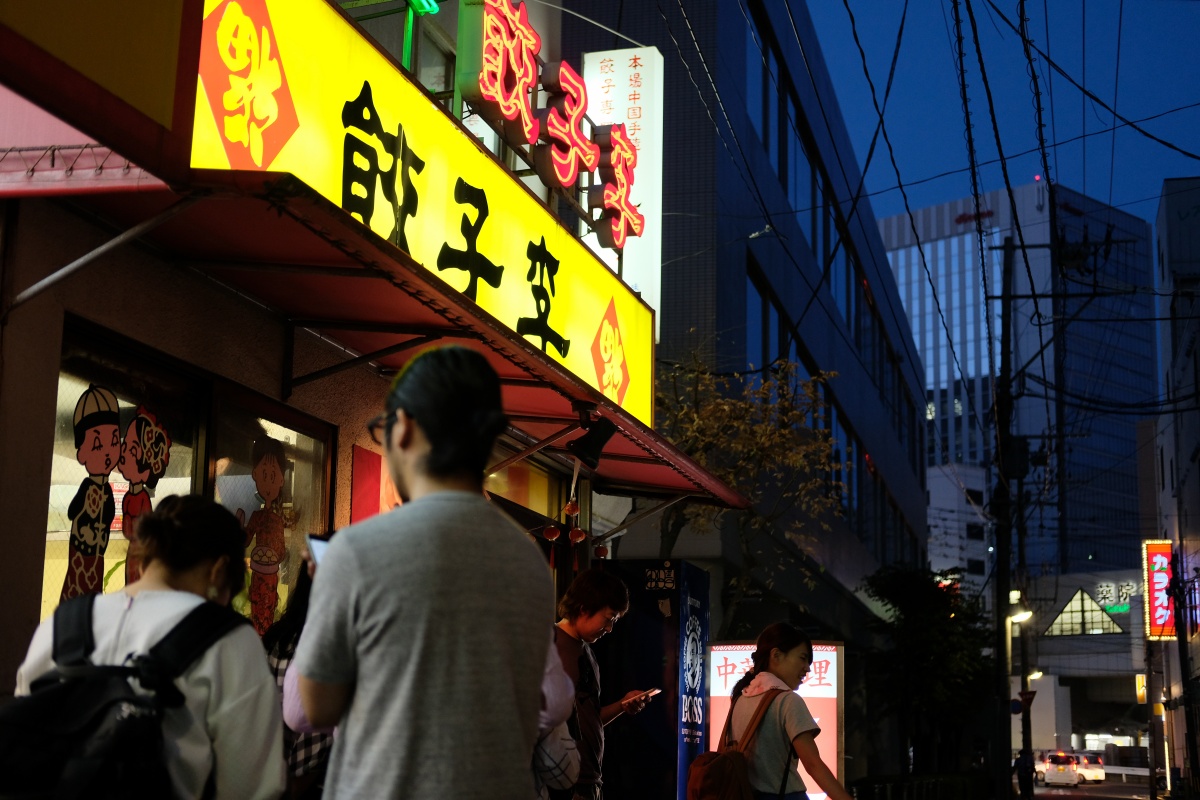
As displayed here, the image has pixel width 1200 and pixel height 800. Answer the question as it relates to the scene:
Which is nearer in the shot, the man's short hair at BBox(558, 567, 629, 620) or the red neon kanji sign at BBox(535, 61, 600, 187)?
the man's short hair at BBox(558, 567, 629, 620)

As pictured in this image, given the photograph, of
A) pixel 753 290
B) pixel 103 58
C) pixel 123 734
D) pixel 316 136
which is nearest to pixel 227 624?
pixel 123 734

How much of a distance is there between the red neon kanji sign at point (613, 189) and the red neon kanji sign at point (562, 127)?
12.9 inches

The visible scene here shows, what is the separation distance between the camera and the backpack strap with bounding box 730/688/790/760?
259 inches

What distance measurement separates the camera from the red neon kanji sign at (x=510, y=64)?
9273mm

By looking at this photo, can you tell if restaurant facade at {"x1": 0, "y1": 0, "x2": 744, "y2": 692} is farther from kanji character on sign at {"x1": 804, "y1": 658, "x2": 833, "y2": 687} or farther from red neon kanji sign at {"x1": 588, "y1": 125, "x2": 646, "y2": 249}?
kanji character on sign at {"x1": 804, "y1": 658, "x2": 833, "y2": 687}

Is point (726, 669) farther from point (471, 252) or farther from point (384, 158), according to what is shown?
point (384, 158)

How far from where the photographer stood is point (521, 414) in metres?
9.55

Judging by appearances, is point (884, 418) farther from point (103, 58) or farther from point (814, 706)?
point (103, 58)

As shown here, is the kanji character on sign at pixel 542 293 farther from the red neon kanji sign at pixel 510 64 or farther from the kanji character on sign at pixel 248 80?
the kanji character on sign at pixel 248 80

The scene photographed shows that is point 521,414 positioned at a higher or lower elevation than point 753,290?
lower

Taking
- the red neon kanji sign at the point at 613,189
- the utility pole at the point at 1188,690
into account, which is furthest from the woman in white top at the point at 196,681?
the utility pole at the point at 1188,690

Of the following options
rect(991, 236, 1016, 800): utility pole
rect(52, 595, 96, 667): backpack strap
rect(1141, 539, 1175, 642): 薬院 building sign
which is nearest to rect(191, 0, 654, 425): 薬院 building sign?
rect(52, 595, 96, 667): backpack strap

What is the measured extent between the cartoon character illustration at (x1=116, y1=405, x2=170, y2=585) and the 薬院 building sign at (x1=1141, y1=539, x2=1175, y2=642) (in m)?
40.7

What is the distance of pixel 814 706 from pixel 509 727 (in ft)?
29.7
